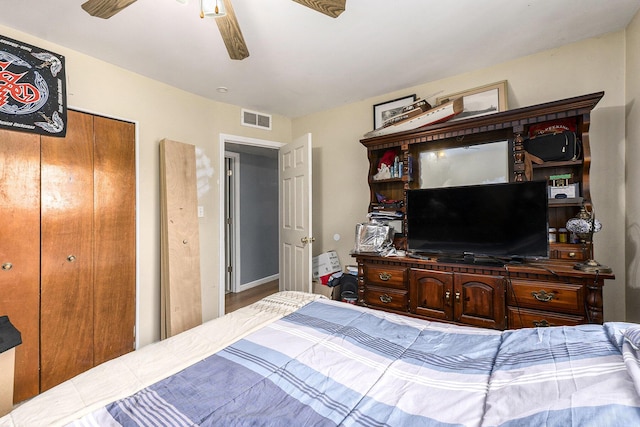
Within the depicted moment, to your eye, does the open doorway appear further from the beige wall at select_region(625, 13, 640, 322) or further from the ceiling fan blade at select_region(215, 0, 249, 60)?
the beige wall at select_region(625, 13, 640, 322)

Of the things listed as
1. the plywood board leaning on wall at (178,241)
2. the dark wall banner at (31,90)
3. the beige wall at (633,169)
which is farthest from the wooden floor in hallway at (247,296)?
Answer: the beige wall at (633,169)

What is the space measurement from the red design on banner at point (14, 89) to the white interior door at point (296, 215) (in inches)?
83.8

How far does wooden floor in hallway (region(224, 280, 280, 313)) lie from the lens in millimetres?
3864

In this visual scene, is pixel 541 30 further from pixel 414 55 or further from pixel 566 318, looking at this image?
pixel 566 318

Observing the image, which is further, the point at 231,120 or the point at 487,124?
the point at 231,120

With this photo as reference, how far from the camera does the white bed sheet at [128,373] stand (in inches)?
30.4

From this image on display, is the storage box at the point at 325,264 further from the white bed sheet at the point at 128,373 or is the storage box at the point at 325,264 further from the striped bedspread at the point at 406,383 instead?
the striped bedspread at the point at 406,383

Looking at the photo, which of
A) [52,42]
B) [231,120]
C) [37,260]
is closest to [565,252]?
[231,120]

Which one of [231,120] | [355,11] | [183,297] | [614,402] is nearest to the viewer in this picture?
[614,402]

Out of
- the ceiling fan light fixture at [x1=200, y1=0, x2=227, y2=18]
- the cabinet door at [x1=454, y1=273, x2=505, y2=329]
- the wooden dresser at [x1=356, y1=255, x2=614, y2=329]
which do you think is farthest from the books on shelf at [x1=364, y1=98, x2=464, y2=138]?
the ceiling fan light fixture at [x1=200, y1=0, x2=227, y2=18]

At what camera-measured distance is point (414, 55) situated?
2307 millimetres

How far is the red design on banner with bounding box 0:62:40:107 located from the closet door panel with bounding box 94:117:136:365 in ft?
1.29

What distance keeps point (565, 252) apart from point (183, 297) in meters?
3.20

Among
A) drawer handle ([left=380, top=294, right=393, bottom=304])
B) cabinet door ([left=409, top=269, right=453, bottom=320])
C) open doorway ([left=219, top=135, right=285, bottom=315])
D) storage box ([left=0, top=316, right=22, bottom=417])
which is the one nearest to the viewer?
storage box ([left=0, top=316, right=22, bottom=417])
